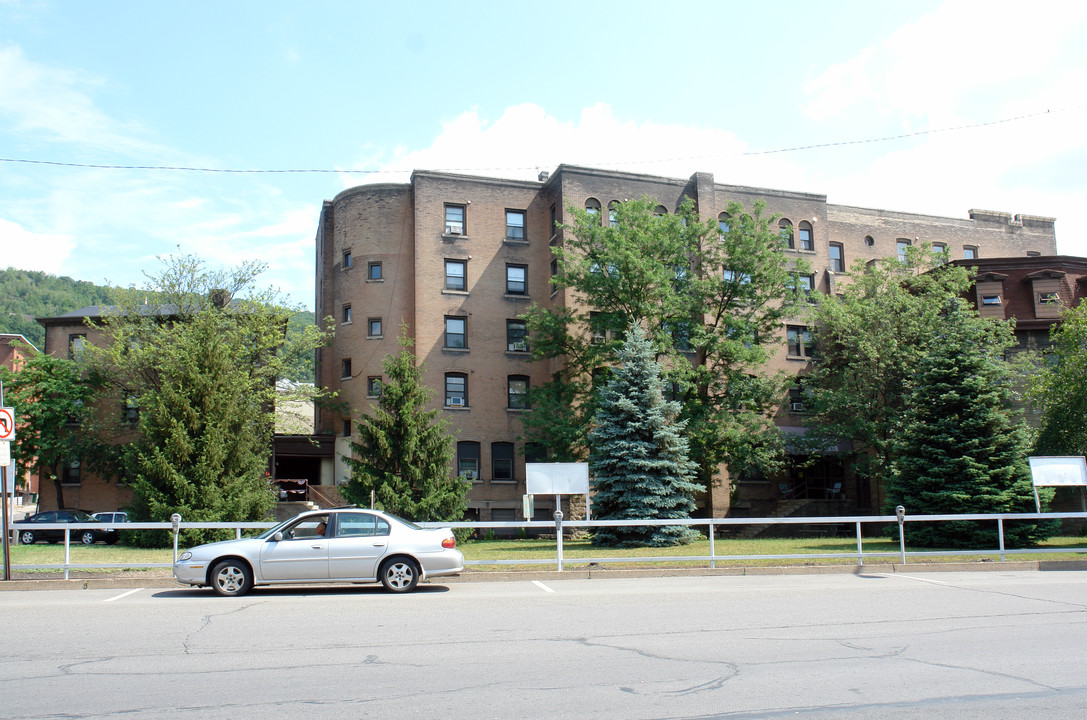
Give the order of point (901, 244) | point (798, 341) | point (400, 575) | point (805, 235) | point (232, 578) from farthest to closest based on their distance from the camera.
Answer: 1. point (901, 244)
2. point (805, 235)
3. point (798, 341)
4. point (400, 575)
5. point (232, 578)

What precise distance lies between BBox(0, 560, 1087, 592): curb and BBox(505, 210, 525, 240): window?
27.6 m

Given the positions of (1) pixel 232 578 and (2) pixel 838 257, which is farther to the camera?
(2) pixel 838 257

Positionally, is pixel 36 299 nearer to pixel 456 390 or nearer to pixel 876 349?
pixel 456 390

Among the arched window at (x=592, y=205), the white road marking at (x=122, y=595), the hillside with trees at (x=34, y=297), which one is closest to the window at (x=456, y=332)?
the arched window at (x=592, y=205)

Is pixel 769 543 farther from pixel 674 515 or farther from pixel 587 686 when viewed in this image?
pixel 587 686

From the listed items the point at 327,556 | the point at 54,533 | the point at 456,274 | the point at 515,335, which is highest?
the point at 456,274

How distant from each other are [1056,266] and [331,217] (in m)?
36.8

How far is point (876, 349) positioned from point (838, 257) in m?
14.6

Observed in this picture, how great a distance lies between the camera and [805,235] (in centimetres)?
4544

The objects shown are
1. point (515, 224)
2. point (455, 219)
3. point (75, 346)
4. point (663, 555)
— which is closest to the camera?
point (663, 555)

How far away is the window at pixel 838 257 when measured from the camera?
155ft

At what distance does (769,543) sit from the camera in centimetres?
2592

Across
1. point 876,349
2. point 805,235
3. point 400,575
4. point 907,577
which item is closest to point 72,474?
point 400,575

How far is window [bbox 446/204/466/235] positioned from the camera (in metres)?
41.7
